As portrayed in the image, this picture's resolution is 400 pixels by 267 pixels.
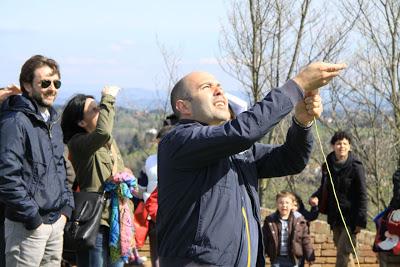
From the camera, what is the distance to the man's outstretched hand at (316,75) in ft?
10.6

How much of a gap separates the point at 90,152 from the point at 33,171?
0.94 metres

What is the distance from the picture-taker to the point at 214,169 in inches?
132

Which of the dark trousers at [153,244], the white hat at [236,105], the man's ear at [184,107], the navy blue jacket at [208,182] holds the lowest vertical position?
the dark trousers at [153,244]

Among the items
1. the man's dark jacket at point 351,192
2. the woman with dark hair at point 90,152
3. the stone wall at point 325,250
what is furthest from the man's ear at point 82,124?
the stone wall at point 325,250

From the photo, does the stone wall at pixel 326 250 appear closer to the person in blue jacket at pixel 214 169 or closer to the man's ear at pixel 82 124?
the man's ear at pixel 82 124

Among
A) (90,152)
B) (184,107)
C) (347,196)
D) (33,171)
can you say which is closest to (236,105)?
(90,152)

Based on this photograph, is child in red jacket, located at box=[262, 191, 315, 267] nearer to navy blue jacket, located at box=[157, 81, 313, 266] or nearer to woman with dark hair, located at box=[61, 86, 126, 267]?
woman with dark hair, located at box=[61, 86, 126, 267]

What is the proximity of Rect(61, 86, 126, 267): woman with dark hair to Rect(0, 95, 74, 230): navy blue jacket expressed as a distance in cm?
62

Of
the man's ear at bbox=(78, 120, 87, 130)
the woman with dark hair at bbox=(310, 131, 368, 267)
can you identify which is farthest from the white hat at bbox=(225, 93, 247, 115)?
the woman with dark hair at bbox=(310, 131, 368, 267)

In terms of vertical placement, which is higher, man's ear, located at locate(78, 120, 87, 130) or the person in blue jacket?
man's ear, located at locate(78, 120, 87, 130)

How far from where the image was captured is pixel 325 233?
375 inches

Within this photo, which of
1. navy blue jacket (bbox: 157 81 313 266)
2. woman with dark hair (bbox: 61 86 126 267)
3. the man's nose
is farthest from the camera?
woman with dark hair (bbox: 61 86 126 267)

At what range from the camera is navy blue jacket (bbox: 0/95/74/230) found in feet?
15.6

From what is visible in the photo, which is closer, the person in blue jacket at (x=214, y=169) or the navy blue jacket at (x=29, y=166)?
the person in blue jacket at (x=214, y=169)
